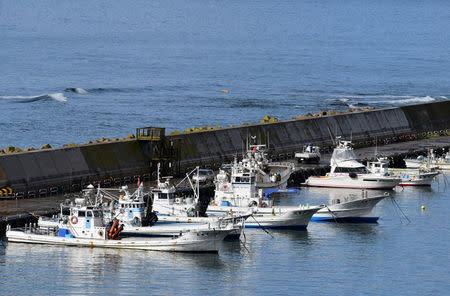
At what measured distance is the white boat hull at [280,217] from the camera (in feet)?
223

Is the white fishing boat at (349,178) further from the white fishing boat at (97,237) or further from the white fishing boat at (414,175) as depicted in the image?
the white fishing boat at (97,237)

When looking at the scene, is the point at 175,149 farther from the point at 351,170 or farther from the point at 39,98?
the point at 39,98

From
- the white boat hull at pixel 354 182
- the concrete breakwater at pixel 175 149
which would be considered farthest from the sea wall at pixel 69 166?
the white boat hull at pixel 354 182

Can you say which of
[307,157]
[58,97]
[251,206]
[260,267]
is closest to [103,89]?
[58,97]

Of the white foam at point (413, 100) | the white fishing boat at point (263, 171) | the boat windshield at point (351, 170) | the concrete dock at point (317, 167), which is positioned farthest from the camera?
the white foam at point (413, 100)

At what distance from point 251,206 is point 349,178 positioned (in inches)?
732

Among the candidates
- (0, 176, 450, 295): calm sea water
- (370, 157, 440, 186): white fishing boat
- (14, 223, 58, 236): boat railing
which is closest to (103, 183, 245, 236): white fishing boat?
(0, 176, 450, 295): calm sea water

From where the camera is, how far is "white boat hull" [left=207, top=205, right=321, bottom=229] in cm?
6794

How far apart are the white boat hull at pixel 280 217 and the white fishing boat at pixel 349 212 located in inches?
125

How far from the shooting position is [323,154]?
9750 centimetres

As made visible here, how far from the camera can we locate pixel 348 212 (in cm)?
7175

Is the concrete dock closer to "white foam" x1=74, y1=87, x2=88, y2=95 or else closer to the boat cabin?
the boat cabin

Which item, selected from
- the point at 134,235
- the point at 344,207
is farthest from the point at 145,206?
the point at 344,207

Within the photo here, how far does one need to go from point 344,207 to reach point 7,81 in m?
117
